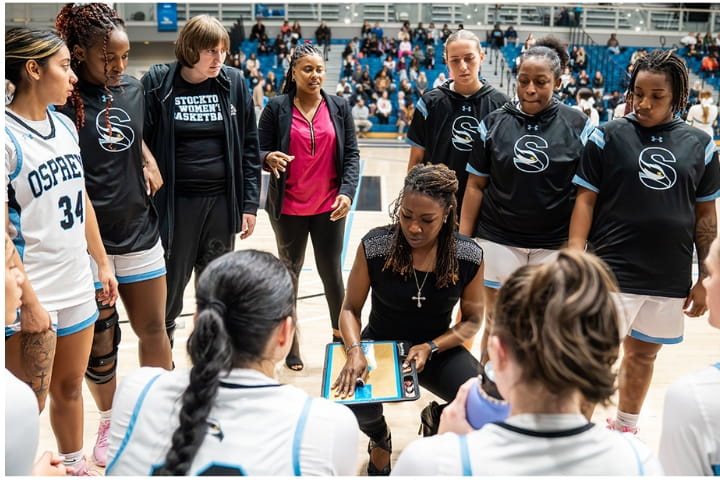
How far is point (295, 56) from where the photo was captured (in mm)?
3473

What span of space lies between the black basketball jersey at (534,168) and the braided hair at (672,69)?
14.6 inches

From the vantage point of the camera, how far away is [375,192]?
29.5 ft

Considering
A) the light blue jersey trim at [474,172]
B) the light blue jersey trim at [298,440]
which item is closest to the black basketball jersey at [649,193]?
the light blue jersey trim at [474,172]

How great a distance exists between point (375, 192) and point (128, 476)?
25.4 ft

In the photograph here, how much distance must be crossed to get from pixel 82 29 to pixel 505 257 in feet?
6.26

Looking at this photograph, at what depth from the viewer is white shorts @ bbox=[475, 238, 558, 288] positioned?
3.11 metres

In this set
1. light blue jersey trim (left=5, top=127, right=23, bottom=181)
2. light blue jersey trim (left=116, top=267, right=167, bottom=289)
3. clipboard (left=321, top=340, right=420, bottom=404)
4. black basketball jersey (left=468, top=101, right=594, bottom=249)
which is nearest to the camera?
light blue jersey trim (left=5, top=127, right=23, bottom=181)

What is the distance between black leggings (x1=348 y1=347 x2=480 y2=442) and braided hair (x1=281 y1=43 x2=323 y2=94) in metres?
1.63

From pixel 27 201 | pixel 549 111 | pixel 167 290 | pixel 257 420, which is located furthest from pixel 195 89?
pixel 257 420

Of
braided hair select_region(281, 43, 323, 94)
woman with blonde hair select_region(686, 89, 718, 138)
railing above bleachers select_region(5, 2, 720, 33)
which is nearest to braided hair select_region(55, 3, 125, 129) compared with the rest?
braided hair select_region(281, 43, 323, 94)

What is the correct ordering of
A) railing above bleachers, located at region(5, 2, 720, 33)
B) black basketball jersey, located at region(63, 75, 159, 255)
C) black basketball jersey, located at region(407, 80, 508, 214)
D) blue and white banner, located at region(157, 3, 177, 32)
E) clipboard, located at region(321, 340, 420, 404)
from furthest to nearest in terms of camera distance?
railing above bleachers, located at region(5, 2, 720, 33)
blue and white banner, located at region(157, 3, 177, 32)
black basketball jersey, located at region(407, 80, 508, 214)
black basketball jersey, located at region(63, 75, 159, 255)
clipboard, located at region(321, 340, 420, 404)

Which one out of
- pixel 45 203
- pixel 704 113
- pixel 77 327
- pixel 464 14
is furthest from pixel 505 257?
pixel 464 14

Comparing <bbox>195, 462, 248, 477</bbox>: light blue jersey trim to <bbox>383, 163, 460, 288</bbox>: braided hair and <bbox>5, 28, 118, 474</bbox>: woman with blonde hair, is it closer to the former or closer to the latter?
<bbox>5, 28, 118, 474</bbox>: woman with blonde hair

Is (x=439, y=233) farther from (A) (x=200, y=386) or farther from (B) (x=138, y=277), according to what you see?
(A) (x=200, y=386)
